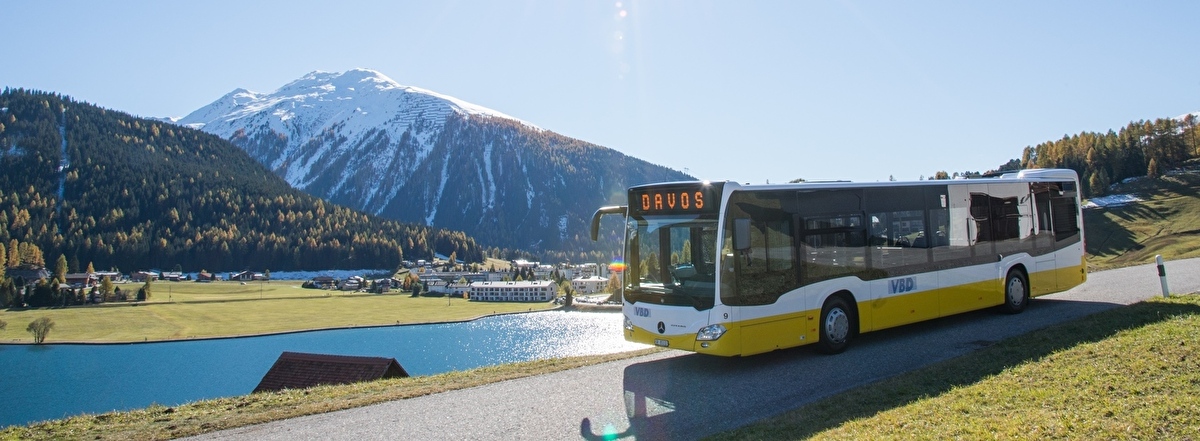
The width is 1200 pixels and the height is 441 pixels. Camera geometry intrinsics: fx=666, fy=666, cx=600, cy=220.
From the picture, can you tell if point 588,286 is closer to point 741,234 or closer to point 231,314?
point 231,314

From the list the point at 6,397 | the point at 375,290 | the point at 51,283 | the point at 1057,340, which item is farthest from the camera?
the point at 375,290

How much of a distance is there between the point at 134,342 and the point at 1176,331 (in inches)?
4327

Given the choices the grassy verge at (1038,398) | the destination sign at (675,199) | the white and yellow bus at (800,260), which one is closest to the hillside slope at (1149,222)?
A: the white and yellow bus at (800,260)

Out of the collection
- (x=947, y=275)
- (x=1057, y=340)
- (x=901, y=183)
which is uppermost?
(x=901, y=183)

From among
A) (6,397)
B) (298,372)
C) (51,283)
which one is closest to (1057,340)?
(298,372)

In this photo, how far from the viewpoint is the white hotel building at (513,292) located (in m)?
158

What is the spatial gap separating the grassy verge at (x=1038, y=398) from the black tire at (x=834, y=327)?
208cm

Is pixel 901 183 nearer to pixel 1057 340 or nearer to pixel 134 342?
pixel 1057 340

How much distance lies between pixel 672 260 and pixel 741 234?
62.9 inches

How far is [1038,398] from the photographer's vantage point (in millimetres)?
8320

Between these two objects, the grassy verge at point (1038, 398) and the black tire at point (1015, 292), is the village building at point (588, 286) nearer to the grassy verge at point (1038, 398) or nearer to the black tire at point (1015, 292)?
the black tire at point (1015, 292)

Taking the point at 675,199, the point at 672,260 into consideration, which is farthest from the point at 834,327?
the point at 675,199

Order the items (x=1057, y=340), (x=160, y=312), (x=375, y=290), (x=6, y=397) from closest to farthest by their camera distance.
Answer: (x=1057, y=340) → (x=6, y=397) → (x=160, y=312) → (x=375, y=290)

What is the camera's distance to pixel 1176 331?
1116 centimetres
